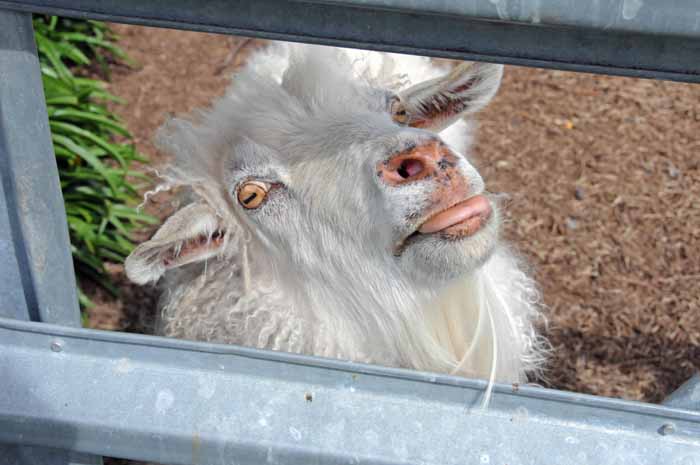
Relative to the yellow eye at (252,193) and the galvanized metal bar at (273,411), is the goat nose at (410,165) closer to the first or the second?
the yellow eye at (252,193)

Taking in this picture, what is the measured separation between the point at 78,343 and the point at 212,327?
1781 millimetres

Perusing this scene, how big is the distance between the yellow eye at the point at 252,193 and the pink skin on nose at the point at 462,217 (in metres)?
0.71

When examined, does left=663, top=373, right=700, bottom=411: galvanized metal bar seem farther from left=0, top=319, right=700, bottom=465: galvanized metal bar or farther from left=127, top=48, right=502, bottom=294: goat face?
left=127, top=48, right=502, bottom=294: goat face

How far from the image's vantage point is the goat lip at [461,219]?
86.7 inches

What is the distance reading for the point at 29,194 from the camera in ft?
4.07

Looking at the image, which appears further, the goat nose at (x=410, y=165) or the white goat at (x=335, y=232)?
the white goat at (x=335, y=232)

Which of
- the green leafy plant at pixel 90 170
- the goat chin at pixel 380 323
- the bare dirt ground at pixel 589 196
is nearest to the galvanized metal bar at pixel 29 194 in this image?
the goat chin at pixel 380 323

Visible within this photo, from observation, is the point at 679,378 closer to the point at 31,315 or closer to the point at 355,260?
the point at 355,260

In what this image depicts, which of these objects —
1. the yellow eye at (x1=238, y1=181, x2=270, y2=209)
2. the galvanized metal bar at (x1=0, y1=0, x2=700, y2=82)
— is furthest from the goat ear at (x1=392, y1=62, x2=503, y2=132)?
the galvanized metal bar at (x1=0, y1=0, x2=700, y2=82)

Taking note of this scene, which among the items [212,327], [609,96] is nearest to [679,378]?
[609,96]

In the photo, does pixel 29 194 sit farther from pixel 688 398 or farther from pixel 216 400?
pixel 688 398

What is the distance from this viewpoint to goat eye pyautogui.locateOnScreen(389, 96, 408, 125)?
9.61 feet

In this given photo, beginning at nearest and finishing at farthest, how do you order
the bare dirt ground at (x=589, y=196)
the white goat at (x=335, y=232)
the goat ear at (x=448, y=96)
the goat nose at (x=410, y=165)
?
1. the goat nose at (x=410, y=165)
2. the white goat at (x=335, y=232)
3. the goat ear at (x=448, y=96)
4. the bare dirt ground at (x=589, y=196)

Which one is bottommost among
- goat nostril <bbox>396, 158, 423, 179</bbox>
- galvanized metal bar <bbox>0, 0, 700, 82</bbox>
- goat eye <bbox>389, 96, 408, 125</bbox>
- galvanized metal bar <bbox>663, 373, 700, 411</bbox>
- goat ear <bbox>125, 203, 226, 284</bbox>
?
galvanized metal bar <bbox>663, 373, 700, 411</bbox>
